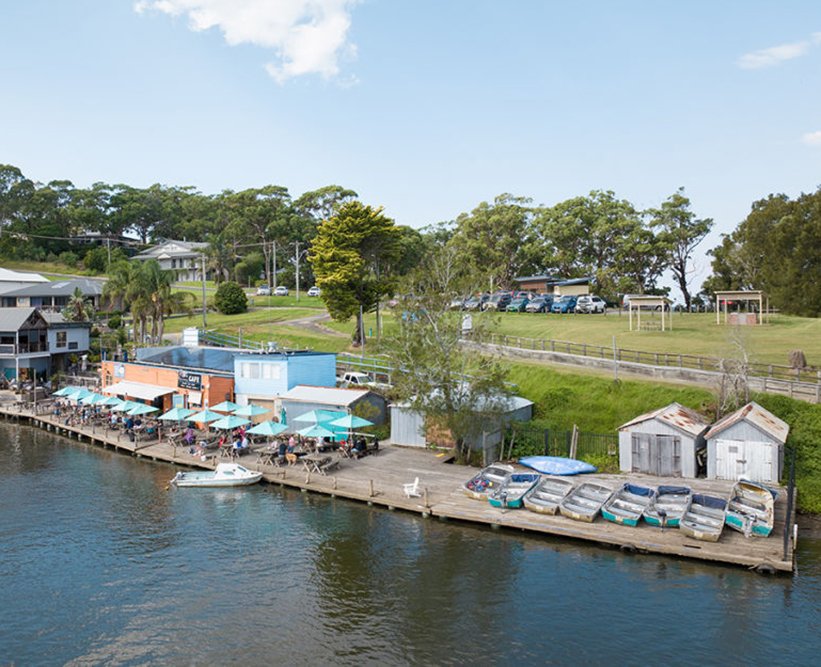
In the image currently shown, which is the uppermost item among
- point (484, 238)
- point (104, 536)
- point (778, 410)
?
point (484, 238)

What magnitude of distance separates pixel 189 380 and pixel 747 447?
119 feet

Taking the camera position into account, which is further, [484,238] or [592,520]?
[484,238]

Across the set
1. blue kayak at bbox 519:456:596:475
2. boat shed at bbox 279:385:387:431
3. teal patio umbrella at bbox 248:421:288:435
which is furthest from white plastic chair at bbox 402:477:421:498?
teal patio umbrella at bbox 248:421:288:435

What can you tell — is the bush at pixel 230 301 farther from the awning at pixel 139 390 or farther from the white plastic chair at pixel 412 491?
the white plastic chair at pixel 412 491

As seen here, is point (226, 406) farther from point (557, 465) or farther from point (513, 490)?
point (557, 465)

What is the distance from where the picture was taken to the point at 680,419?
32219 mm

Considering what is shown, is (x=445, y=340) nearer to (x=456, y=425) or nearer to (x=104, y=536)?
(x=456, y=425)

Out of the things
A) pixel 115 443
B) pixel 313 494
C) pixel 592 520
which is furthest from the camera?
pixel 115 443

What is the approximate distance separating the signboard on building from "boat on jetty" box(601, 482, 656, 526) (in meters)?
30.6

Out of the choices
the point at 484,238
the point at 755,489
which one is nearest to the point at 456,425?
the point at 755,489

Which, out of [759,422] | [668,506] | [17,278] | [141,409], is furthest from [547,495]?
[17,278]

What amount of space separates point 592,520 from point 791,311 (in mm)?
32137

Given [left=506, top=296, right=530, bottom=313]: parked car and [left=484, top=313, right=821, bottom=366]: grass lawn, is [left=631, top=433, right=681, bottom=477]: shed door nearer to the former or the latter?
[left=484, top=313, right=821, bottom=366]: grass lawn

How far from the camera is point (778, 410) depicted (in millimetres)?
34188
